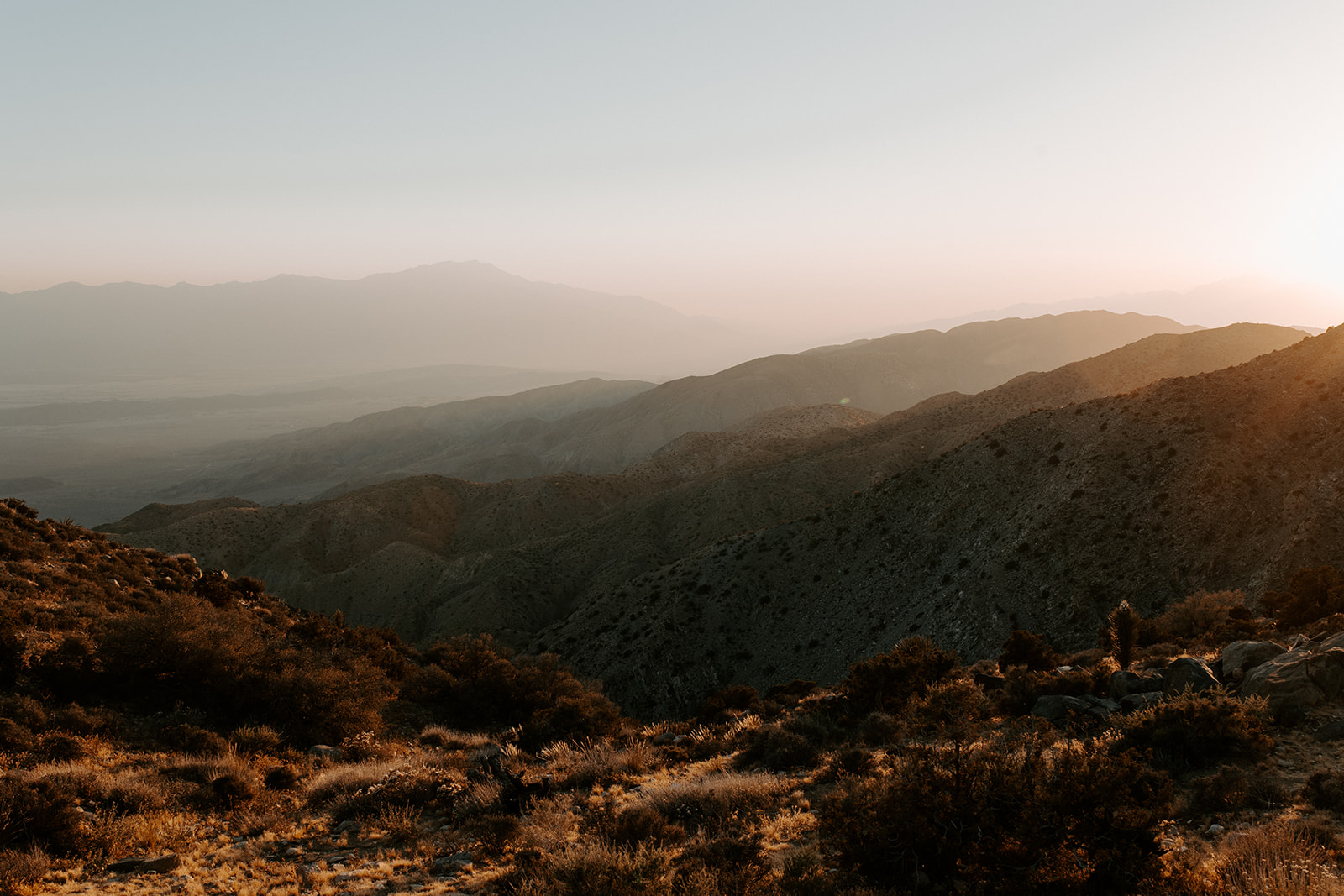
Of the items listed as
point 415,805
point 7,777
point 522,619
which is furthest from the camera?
point 522,619

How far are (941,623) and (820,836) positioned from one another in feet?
84.4

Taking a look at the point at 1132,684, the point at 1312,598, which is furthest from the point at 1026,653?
the point at 1312,598

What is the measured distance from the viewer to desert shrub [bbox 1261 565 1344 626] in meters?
18.6

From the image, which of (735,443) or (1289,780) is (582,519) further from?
(1289,780)

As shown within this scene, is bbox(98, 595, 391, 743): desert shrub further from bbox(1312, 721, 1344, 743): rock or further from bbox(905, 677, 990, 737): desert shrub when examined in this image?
bbox(1312, 721, 1344, 743): rock

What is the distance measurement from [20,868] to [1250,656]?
21.9 metres

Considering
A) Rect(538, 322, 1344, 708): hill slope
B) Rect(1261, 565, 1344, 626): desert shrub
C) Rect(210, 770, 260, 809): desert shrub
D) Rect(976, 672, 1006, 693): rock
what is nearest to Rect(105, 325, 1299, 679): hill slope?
Rect(538, 322, 1344, 708): hill slope

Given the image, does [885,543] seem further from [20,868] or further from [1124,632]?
[20,868]

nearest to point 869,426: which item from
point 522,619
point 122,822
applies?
point 522,619

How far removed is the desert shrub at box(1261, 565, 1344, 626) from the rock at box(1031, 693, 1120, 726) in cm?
1054

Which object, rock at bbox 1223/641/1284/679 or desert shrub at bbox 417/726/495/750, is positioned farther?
desert shrub at bbox 417/726/495/750

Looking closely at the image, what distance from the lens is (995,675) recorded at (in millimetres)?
18469

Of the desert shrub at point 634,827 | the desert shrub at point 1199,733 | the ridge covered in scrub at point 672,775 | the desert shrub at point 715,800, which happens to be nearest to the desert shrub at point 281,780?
the ridge covered in scrub at point 672,775

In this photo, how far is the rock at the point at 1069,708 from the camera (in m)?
13.0
